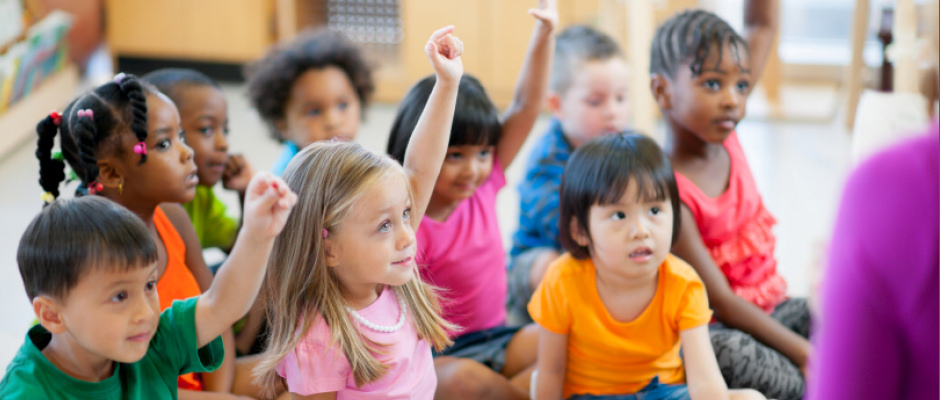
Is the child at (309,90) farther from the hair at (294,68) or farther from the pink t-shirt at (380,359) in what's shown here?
the pink t-shirt at (380,359)

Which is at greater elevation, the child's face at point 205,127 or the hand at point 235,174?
the child's face at point 205,127

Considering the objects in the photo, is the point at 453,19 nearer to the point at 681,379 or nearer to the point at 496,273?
the point at 496,273

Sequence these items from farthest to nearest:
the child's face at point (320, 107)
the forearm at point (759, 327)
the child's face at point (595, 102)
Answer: the child's face at point (595, 102) → the child's face at point (320, 107) → the forearm at point (759, 327)

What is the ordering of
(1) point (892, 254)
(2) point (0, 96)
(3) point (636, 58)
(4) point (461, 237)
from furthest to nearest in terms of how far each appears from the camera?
(2) point (0, 96)
(3) point (636, 58)
(4) point (461, 237)
(1) point (892, 254)

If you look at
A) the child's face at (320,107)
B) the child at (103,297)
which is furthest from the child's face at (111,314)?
the child's face at (320,107)

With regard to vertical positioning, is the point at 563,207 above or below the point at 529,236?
above

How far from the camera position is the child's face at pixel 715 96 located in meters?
1.51

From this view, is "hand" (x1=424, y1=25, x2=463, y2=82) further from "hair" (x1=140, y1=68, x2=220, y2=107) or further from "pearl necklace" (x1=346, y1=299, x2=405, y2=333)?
"hair" (x1=140, y1=68, x2=220, y2=107)

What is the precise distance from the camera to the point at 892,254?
22.9 inches

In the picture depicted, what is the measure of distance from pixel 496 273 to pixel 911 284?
1046mm

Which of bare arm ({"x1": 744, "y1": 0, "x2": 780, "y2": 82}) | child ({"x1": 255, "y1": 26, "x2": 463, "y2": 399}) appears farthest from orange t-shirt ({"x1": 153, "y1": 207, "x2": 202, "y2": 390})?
bare arm ({"x1": 744, "y1": 0, "x2": 780, "y2": 82})

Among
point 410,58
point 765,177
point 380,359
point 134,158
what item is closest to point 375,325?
point 380,359

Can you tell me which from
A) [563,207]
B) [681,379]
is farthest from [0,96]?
[681,379]

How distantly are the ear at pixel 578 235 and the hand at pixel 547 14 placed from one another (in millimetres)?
349
